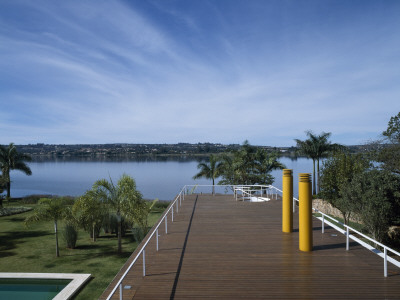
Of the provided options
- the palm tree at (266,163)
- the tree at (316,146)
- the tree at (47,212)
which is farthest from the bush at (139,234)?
the tree at (316,146)

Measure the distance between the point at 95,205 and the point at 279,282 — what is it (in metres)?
14.3

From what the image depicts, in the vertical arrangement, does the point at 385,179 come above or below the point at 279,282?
above

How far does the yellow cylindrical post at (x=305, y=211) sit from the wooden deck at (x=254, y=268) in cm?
31

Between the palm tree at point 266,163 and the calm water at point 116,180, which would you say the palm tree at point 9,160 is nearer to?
the calm water at point 116,180

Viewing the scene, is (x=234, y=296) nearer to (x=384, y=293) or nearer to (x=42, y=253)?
(x=384, y=293)

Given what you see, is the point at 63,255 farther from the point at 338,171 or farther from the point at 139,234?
the point at 338,171

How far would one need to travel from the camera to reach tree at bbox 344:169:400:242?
15.3 meters

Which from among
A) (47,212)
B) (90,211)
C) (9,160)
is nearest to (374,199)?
(90,211)

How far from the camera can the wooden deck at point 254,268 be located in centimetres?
548

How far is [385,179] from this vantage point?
52.8ft

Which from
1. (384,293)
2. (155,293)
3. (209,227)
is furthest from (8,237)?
(384,293)

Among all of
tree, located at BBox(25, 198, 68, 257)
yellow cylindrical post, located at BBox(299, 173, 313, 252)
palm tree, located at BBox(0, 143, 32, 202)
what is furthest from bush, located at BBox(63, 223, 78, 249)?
palm tree, located at BBox(0, 143, 32, 202)

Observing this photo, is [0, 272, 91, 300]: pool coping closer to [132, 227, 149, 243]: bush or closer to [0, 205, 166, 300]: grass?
[0, 205, 166, 300]: grass

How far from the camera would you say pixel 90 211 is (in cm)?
1825
